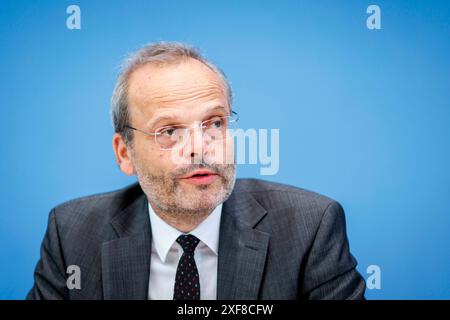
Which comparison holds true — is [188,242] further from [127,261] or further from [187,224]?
[127,261]

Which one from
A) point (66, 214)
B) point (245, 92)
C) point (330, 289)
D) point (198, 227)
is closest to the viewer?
point (330, 289)

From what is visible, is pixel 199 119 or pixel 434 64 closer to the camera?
pixel 199 119

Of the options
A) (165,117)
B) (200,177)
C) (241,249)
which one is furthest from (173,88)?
(241,249)

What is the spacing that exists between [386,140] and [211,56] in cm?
87

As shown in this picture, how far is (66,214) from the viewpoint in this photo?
201cm

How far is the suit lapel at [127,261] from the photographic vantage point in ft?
5.93

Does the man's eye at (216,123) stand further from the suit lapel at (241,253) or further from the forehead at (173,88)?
the suit lapel at (241,253)

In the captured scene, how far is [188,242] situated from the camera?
1831mm

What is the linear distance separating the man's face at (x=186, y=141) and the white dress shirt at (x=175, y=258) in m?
0.12

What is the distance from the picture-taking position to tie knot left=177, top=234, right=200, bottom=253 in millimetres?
1828

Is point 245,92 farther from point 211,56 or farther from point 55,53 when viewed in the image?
point 55,53

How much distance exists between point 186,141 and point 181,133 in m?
0.04
